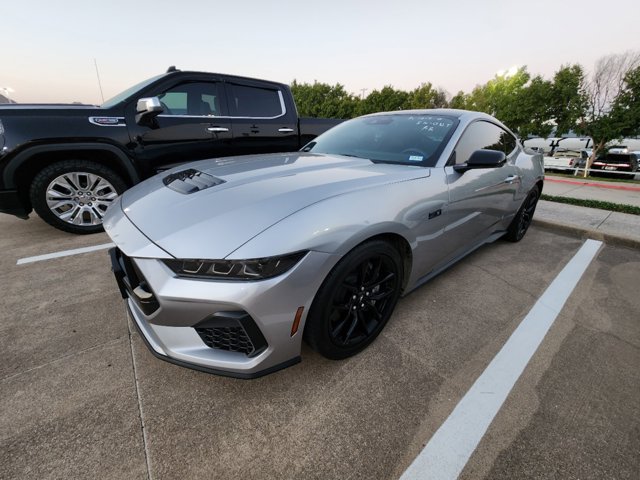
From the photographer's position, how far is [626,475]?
1.26 metres

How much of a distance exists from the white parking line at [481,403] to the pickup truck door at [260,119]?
3620 millimetres

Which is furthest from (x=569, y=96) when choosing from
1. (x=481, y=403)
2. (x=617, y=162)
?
(x=481, y=403)

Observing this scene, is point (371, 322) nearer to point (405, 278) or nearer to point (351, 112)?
point (405, 278)

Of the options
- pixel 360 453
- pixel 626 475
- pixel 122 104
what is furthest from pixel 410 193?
pixel 122 104

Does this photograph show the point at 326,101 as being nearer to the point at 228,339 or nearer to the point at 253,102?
the point at 253,102

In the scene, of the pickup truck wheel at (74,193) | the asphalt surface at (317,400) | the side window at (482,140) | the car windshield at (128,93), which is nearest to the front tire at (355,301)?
the asphalt surface at (317,400)

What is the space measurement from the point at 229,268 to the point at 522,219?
144 inches

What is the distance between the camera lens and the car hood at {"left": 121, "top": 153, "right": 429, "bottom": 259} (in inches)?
51.9

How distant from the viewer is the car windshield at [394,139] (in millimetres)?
2260

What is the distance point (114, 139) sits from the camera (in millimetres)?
3332

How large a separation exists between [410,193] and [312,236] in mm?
787

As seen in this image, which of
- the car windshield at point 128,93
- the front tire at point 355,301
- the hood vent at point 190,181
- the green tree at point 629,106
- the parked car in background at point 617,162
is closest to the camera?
the front tire at point 355,301

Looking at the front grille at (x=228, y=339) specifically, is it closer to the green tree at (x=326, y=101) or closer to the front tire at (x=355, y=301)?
the front tire at (x=355, y=301)

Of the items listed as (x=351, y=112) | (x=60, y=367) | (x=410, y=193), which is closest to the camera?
(x=60, y=367)
